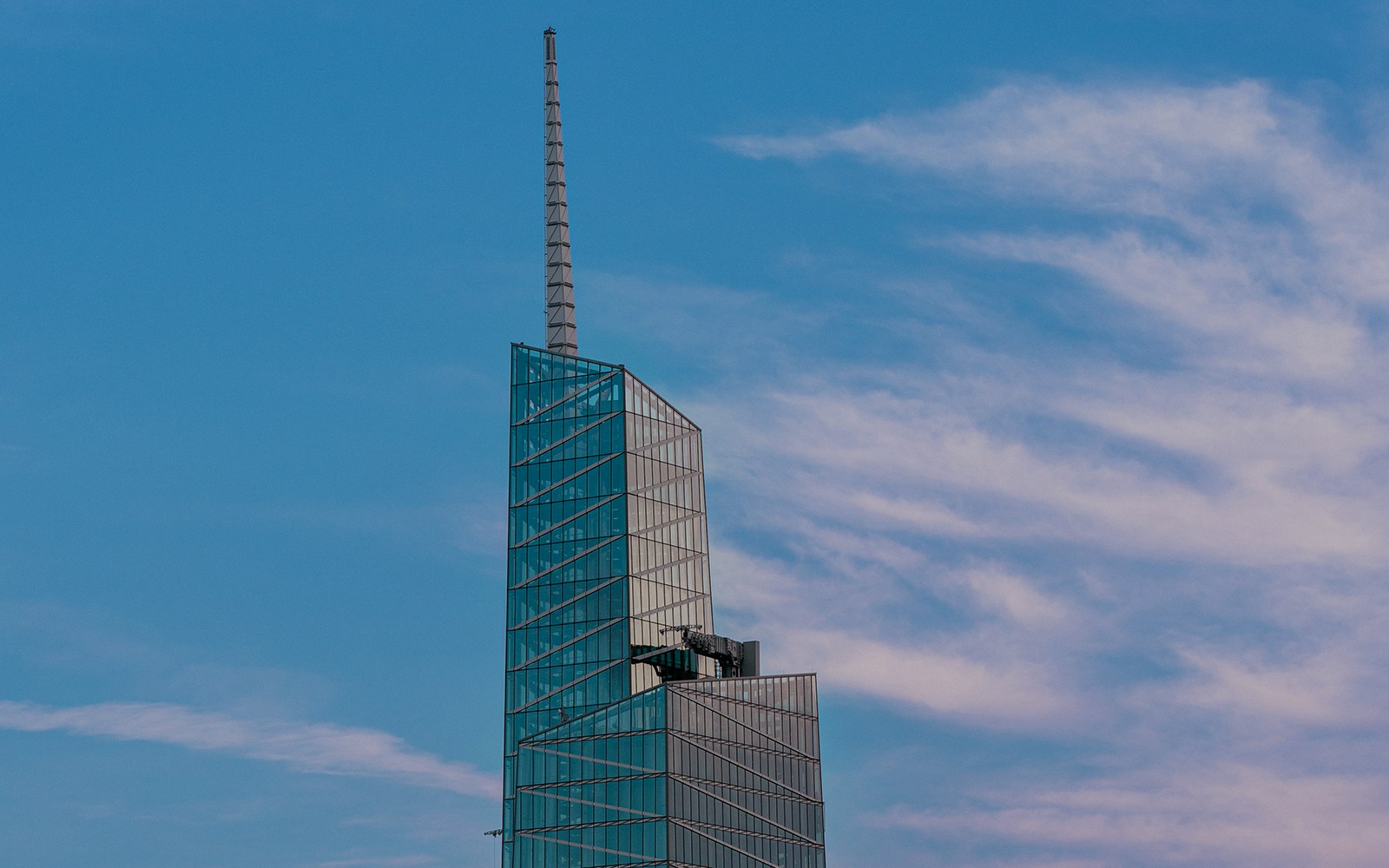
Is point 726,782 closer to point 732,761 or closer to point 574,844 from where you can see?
point 732,761

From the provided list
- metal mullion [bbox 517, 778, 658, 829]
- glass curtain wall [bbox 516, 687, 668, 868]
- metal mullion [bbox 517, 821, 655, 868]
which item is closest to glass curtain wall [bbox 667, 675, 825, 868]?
glass curtain wall [bbox 516, 687, 668, 868]

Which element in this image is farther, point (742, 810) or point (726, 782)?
point (742, 810)

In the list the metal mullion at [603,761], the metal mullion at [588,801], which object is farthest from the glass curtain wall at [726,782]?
the metal mullion at [588,801]

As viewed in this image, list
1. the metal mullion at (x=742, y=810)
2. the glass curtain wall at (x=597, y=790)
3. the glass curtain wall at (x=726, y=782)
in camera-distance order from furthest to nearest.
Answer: the metal mullion at (x=742, y=810), the glass curtain wall at (x=726, y=782), the glass curtain wall at (x=597, y=790)

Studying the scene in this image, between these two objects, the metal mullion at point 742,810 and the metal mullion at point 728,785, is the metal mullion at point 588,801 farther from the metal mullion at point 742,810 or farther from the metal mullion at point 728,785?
the metal mullion at point 742,810

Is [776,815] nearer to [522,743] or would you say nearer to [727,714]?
[727,714]

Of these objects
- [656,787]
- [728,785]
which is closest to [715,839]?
[728,785]

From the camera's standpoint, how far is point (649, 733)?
619ft

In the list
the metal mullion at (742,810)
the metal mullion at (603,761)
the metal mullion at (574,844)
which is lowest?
the metal mullion at (574,844)

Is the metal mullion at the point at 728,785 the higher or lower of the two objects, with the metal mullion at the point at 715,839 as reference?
higher

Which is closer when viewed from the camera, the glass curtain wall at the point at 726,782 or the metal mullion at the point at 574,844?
the metal mullion at the point at 574,844

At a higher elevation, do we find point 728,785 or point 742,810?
point 728,785

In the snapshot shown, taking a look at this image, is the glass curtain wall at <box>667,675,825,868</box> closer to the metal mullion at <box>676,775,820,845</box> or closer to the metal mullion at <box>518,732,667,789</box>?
Answer: the metal mullion at <box>676,775,820,845</box>

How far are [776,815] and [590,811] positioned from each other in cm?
1861
